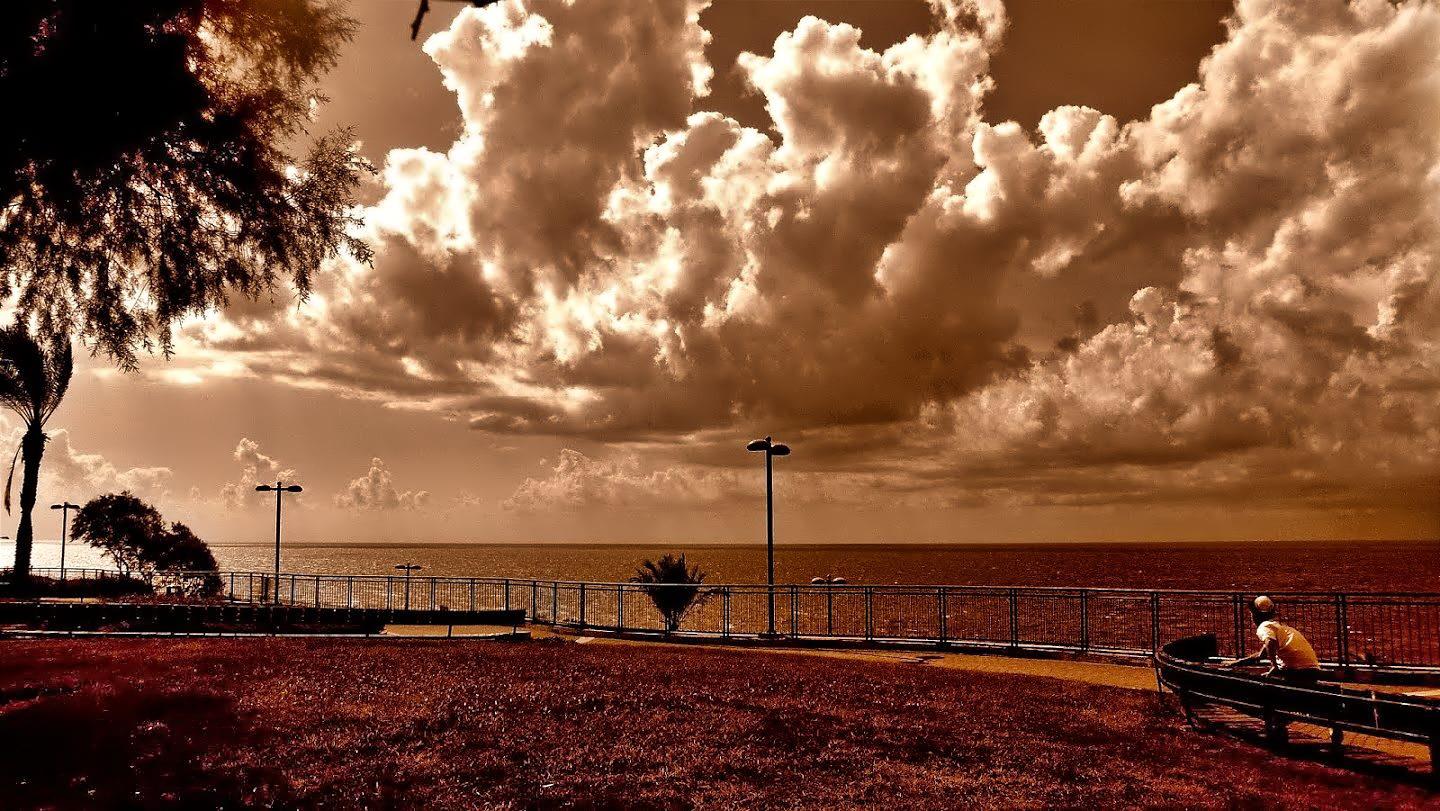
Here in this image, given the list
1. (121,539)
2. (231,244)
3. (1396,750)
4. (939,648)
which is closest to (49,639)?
(231,244)

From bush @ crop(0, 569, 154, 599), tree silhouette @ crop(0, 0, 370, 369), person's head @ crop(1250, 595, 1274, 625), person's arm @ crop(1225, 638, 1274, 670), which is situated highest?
tree silhouette @ crop(0, 0, 370, 369)

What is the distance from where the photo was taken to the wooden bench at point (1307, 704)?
8.90 metres

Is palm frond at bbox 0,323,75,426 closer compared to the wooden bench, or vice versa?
the wooden bench

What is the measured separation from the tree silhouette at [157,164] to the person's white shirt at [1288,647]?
13141 mm

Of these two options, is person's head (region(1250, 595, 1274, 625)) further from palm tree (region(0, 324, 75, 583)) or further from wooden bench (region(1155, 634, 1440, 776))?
palm tree (region(0, 324, 75, 583))

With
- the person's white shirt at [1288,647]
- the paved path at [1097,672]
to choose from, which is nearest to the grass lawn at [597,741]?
the paved path at [1097,672]

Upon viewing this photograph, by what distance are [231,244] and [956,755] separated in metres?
11.8

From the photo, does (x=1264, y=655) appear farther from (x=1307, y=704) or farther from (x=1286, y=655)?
(x=1307, y=704)

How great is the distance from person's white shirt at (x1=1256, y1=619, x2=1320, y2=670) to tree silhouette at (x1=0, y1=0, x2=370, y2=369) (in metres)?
13.1

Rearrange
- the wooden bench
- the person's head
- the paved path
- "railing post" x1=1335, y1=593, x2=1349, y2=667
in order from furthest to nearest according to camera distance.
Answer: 1. "railing post" x1=1335, y1=593, x2=1349, y2=667
2. the person's head
3. the paved path
4. the wooden bench

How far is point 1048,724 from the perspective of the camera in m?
11.4

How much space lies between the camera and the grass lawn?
8375 millimetres

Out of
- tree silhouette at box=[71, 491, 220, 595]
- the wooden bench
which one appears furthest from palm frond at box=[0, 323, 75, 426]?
the wooden bench

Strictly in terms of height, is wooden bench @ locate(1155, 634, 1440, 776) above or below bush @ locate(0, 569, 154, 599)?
above
